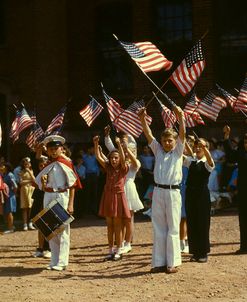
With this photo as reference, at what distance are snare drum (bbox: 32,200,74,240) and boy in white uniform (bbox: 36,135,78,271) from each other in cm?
12

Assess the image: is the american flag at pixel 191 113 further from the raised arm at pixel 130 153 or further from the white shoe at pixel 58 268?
the white shoe at pixel 58 268

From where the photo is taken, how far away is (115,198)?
32.2 ft

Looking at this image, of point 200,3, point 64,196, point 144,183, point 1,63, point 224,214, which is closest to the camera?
point 64,196

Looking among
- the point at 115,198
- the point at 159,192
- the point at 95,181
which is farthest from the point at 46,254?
the point at 95,181

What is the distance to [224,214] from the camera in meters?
14.9

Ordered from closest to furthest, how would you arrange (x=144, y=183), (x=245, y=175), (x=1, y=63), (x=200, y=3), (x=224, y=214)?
(x=245, y=175) → (x=224, y=214) → (x=144, y=183) → (x=200, y=3) → (x=1, y=63)

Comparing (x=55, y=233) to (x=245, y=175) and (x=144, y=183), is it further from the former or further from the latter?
(x=144, y=183)

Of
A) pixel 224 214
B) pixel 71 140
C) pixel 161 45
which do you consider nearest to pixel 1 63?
pixel 71 140

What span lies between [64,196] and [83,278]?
4.14 feet

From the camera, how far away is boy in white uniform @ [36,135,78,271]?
355 inches

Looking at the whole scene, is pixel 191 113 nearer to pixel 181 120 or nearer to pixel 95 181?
pixel 95 181

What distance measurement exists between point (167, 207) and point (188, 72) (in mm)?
2810

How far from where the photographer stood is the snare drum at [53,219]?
8.85 metres

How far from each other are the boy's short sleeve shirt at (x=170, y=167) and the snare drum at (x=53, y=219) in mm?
1369
